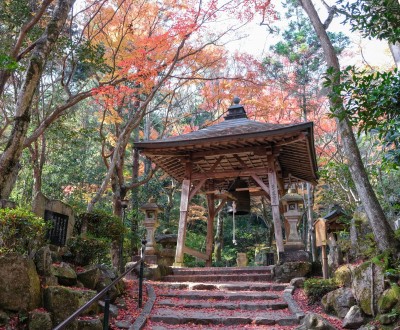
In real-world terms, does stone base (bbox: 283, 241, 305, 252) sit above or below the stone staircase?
above

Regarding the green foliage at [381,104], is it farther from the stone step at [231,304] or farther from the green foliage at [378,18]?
the stone step at [231,304]

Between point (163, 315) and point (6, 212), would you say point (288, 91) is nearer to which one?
point (163, 315)

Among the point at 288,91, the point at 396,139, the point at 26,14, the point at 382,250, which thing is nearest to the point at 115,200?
the point at 26,14

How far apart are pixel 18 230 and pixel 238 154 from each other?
6803 millimetres

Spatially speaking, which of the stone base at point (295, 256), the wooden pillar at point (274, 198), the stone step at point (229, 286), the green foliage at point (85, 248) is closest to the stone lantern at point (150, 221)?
the stone step at point (229, 286)

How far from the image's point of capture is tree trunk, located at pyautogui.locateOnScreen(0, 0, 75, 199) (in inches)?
234

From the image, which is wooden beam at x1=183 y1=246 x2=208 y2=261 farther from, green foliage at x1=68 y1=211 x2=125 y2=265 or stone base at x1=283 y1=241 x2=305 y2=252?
stone base at x1=283 y1=241 x2=305 y2=252

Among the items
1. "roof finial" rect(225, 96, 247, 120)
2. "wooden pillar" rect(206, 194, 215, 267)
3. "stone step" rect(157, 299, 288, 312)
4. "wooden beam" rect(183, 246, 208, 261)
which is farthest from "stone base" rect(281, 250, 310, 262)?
"roof finial" rect(225, 96, 247, 120)

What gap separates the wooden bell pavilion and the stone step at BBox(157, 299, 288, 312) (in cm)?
232

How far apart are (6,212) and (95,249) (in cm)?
247

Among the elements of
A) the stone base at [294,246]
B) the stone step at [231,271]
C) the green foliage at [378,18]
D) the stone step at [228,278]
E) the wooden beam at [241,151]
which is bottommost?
the stone step at [228,278]

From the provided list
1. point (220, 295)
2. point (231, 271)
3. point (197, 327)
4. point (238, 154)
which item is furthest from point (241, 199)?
point (197, 327)

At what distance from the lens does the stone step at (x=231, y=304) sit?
634 centimetres

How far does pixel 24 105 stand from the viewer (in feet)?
20.8
